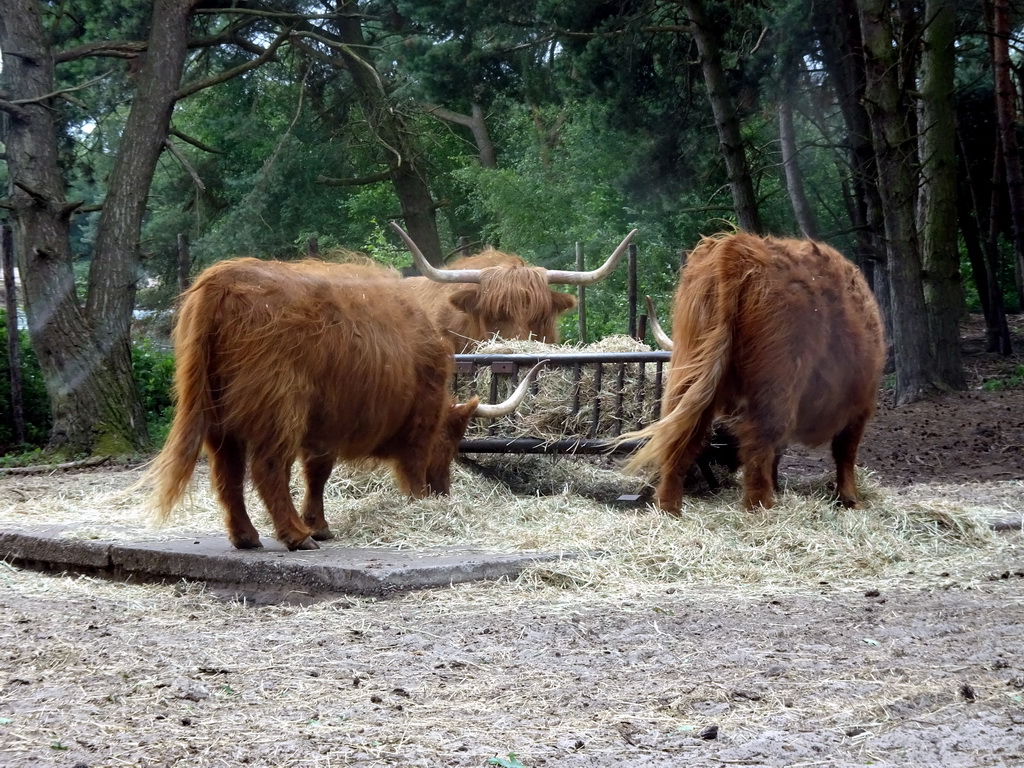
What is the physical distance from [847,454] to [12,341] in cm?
881

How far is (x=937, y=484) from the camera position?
784 centimetres

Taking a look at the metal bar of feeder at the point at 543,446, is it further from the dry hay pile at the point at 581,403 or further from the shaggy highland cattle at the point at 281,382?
the shaggy highland cattle at the point at 281,382

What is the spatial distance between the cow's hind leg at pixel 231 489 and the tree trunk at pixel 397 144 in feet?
37.7

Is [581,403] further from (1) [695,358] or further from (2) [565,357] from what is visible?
(1) [695,358]

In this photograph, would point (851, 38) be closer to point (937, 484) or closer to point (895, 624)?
point (937, 484)

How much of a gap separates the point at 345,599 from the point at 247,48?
1141cm

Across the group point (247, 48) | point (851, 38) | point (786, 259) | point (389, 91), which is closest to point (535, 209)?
point (389, 91)

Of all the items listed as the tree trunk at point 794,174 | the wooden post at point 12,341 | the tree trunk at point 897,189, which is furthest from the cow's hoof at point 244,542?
the tree trunk at point 794,174

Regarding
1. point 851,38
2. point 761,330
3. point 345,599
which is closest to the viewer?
point 345,599

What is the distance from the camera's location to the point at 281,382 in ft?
16.5

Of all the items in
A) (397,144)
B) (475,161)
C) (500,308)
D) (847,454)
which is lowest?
(847,454)

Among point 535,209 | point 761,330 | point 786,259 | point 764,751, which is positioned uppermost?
point 535,209

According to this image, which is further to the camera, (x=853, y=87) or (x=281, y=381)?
(x=853, y=87)

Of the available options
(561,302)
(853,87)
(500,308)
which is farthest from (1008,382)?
(500,308)
